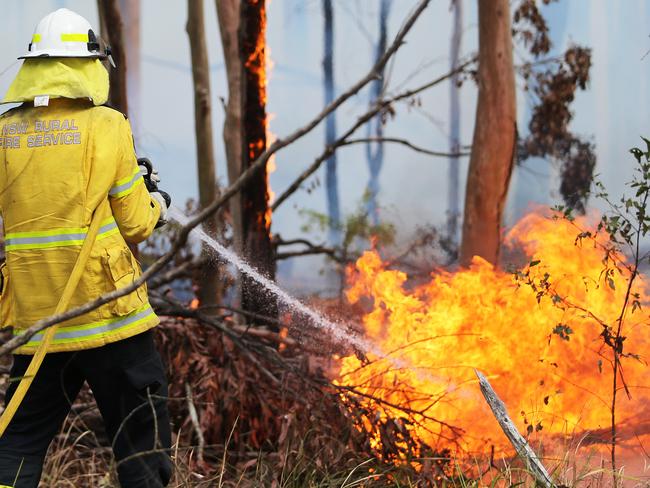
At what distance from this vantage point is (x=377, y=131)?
23.4ft

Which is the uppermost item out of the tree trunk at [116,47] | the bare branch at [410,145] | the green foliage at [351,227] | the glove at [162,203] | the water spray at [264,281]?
the tree trunk at [116,47]

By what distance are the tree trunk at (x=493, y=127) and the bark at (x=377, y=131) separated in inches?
45.4

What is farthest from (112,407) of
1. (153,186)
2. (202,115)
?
(202,115)

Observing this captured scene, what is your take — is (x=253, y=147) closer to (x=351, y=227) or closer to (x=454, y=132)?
(x=351, y=227)

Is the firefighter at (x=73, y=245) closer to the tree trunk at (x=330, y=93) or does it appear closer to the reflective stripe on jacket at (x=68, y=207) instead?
the reflective stripe on jacket at (x=68, y=207)

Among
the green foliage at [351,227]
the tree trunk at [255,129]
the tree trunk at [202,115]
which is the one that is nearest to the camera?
the tree trunk at [255,129]

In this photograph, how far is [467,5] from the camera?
6.63m

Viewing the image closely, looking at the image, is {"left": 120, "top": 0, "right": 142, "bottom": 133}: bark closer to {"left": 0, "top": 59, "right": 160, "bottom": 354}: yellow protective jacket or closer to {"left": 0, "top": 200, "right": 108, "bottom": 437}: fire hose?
{"left": 0, "top": 59, "right": 160, "bottom": 354}: yellow protective jacket

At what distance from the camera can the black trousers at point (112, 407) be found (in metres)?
2.73

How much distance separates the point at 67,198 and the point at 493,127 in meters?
4.07

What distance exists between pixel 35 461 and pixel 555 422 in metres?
2.75

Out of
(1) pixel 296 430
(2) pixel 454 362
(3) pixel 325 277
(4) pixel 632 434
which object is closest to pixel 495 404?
(1) pixel 296 430

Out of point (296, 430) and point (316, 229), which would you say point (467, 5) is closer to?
point (316, 229)

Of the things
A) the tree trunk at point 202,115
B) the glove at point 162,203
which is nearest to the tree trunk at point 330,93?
the tree trunk at point 202,115
